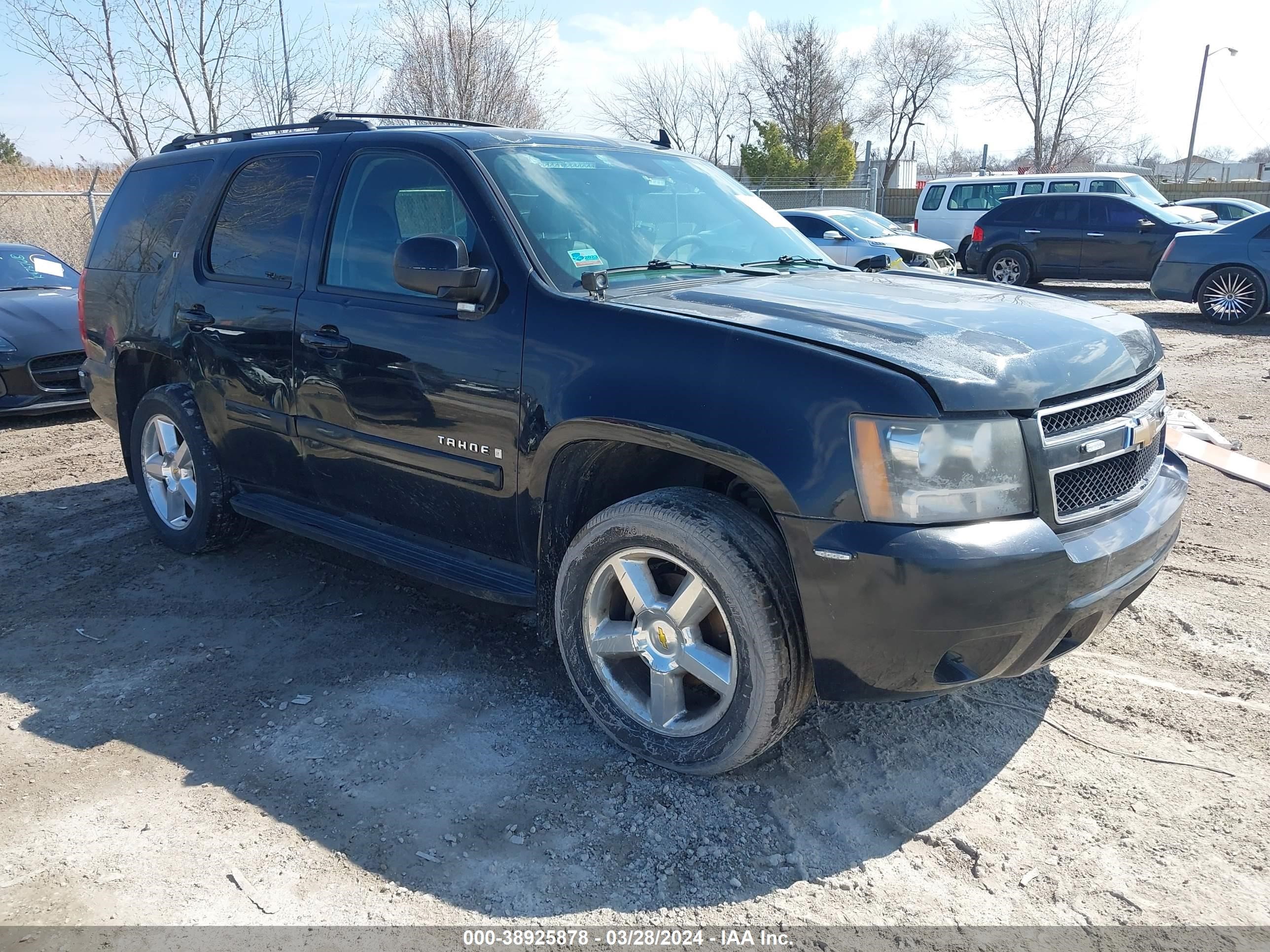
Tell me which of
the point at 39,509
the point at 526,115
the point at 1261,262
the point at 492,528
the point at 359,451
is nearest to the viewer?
the point at 492,528

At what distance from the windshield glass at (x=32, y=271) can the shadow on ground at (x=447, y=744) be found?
5452mm

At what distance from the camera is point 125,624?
428 centimetres

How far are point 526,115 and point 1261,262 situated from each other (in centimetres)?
1221

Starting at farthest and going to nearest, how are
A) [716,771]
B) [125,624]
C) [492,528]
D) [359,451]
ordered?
[125,624]
[359,451]
[492,528]
[716,771]

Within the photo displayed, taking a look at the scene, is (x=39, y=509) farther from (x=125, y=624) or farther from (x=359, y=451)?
(x=359, y=451)

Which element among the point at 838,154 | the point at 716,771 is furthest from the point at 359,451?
the point at 838,154

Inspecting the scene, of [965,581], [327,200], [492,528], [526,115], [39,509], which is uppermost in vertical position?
[526,115]

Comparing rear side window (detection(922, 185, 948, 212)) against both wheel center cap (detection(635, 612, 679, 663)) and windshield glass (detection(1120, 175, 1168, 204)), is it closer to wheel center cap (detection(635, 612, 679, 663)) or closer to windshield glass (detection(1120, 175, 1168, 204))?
windshield glass (detection(1120, 175, 1168, 204))

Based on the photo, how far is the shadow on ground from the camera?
2.67 meters

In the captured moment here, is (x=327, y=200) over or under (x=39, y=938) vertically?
over

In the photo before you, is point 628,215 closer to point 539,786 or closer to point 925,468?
point 925,468

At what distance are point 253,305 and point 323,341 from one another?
22.5 inches

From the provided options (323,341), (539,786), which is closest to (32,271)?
(323,341)

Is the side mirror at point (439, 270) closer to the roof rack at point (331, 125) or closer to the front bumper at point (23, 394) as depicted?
the roof rack at point (331, 125)
